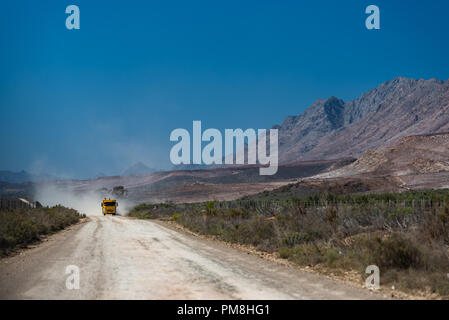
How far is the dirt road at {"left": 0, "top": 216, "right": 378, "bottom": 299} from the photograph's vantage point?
7.96m

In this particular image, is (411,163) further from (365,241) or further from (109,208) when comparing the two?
(365,241)

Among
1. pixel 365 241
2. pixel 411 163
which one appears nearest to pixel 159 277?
pixel 365 241

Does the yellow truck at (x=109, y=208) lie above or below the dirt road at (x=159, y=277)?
below

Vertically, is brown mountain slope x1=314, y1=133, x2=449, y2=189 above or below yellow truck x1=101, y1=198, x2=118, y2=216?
above

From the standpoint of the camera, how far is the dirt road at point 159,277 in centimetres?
796

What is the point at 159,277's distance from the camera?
950 cm

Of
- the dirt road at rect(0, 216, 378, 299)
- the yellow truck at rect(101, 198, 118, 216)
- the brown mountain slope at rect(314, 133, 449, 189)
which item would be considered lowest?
the yellow truck at rect(101, 198, 118, 216)

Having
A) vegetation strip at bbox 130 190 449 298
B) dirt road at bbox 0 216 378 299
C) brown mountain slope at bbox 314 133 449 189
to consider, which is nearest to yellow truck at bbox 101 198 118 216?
vegetation strip at bbox 130 190 449 298

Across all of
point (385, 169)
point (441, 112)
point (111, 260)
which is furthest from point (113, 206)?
point (441, 112)

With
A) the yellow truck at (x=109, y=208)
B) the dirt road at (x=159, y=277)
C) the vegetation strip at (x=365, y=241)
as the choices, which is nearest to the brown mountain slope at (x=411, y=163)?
the yellow truck at (x=109, y=208)

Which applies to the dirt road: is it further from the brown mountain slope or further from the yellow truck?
the brown mountain slope

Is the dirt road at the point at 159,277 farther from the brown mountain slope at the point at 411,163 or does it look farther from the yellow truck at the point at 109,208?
the brown mountain slope at the point at 411,163

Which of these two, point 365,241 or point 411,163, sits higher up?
point 411,163
